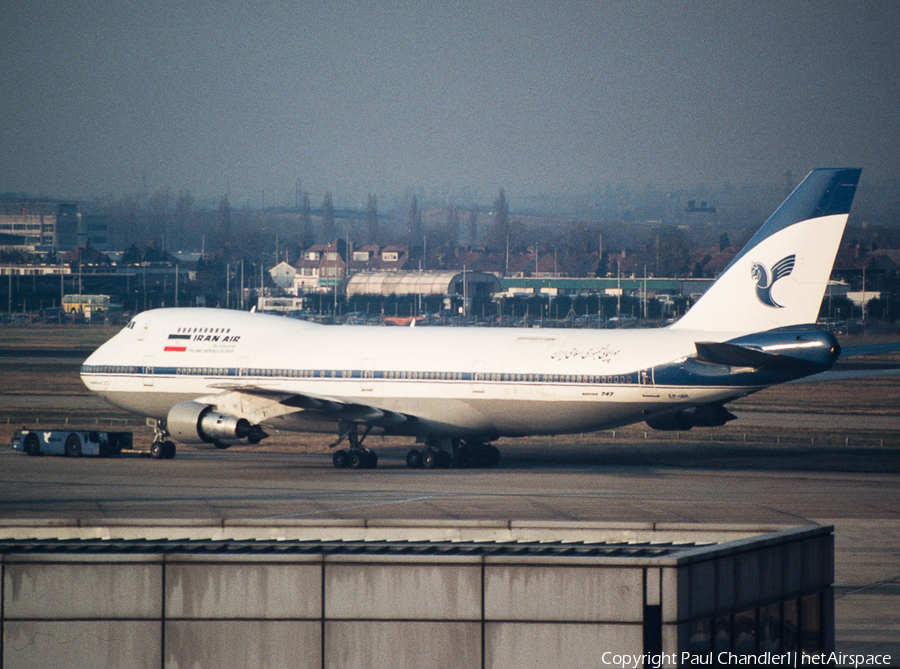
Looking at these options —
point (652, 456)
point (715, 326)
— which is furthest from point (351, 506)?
point (652, 456)

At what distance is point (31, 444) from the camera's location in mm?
50062

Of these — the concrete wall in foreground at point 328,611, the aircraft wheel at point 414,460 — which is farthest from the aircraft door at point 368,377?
the concrete wall in foreground at point 328,611

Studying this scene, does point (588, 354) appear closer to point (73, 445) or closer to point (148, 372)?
point (148, 372)

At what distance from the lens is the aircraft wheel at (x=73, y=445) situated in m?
50.0

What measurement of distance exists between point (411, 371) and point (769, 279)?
1413 centimetres

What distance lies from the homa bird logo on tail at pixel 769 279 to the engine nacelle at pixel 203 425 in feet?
65.8

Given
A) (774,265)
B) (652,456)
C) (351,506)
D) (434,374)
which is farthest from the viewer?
(652,456)

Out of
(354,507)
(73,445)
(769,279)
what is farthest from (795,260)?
(73,445)

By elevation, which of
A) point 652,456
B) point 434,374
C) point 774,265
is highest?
point 774,265

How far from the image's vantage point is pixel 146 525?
19.1 meters

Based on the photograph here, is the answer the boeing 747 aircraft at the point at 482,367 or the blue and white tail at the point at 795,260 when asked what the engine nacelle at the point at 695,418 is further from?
the blue and white tail at the point at 795,260

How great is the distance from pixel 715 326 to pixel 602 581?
29.8 m

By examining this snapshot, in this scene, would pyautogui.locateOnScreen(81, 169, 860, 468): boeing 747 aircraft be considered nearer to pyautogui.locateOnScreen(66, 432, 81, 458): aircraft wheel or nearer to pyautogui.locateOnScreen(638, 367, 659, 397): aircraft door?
pyautogui.locateOnScreen(638, 367, 659, 397): aircraft door

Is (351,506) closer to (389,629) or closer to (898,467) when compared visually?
(389,629)
